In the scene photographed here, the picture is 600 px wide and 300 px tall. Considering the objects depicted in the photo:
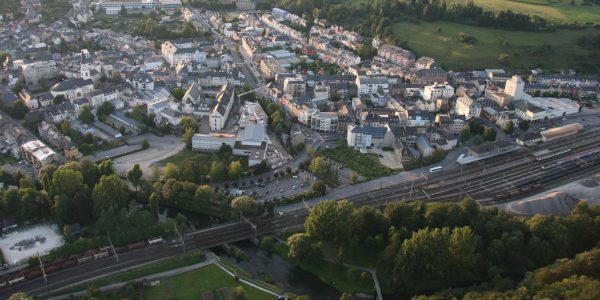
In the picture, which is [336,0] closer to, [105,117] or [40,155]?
[105,117]

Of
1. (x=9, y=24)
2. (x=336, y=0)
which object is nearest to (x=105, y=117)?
(x=9, y=24)

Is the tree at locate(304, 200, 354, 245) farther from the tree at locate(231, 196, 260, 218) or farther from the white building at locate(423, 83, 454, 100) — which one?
the white building at locate(423, 83, 454, 100)

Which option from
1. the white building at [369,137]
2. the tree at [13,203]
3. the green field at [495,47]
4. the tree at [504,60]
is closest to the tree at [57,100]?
the tree at [13,203]

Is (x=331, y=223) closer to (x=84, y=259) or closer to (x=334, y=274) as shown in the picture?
(x=334, y=274)

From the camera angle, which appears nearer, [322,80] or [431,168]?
[431,168]

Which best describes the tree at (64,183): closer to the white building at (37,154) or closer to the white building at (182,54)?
the white building at (37,154)

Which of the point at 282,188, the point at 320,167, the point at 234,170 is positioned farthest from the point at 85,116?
the point at 320,167

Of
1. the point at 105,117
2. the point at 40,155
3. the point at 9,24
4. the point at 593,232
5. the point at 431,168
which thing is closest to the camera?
the point at 593,232
